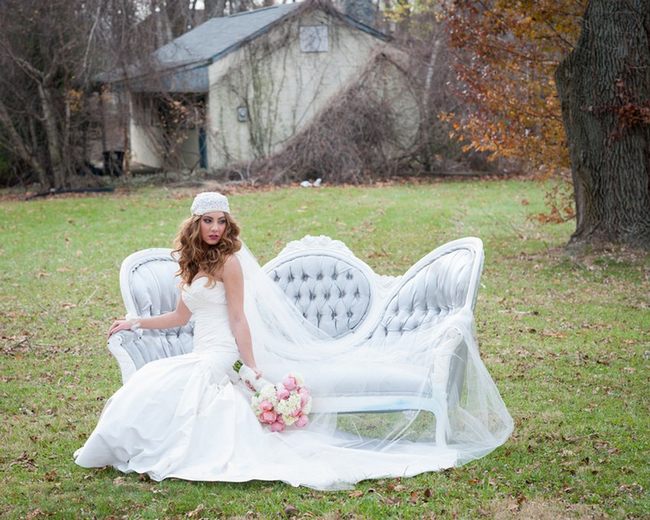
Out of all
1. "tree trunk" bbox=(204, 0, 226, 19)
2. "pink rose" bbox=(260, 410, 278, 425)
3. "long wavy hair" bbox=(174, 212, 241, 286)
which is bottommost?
"pink rose" bbox=(260, 410, 278, 425)

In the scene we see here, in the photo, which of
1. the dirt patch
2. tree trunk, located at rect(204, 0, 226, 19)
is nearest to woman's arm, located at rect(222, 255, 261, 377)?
the dirt patch

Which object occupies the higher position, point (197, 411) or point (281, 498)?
point (197, 411)

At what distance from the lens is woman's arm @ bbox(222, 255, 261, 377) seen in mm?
5961

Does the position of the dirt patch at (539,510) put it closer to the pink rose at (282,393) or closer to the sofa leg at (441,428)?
the sofa leg at (441,428)

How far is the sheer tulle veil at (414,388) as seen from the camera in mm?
5918

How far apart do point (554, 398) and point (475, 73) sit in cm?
851

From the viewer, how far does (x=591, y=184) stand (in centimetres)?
1293

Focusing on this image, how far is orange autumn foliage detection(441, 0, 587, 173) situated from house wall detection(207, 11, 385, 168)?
38.5 ft

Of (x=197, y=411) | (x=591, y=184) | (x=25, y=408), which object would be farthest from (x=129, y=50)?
(x=197, y=411)

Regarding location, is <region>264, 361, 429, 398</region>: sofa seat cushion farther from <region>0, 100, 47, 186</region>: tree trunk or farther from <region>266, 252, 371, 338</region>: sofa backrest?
<region>0, 100, 47, 186</region>: tree trunk

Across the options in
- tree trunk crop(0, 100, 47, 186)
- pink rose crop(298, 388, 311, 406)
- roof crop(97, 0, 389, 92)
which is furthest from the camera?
roof crop(97, 0, 389, 92)

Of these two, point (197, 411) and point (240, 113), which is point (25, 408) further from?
point (240, 113)

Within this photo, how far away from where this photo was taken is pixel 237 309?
5.99 meters

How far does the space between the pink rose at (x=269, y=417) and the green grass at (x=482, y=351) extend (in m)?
0.43
